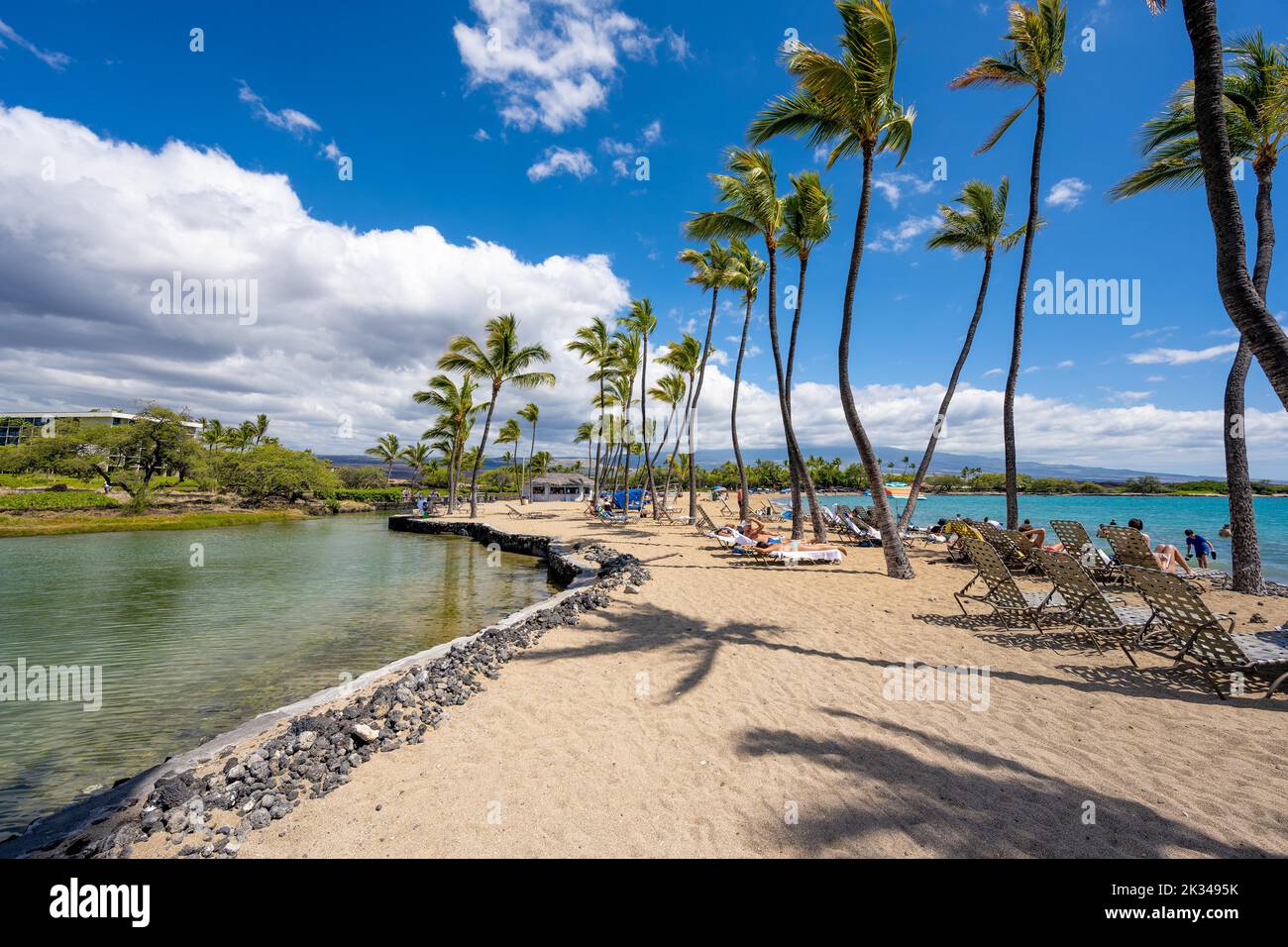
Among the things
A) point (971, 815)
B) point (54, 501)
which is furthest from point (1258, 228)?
point (54, 501)

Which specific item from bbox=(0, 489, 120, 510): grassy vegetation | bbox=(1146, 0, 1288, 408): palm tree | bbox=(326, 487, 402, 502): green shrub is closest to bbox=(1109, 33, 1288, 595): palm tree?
bbox=(1146, 0, 1288, 408): palm tree

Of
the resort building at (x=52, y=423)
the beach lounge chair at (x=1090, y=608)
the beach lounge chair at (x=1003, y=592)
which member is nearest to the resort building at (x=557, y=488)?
the resort building at (x=52, y=423)

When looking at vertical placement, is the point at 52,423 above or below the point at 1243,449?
above

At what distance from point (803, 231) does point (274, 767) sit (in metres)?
16.7

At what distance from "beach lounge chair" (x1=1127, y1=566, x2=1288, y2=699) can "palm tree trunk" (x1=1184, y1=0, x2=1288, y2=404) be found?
6.89 feet

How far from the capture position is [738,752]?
12.1ft

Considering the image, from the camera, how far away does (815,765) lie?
3484 mm

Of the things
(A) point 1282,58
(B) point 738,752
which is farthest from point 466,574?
(A) point 1282,58

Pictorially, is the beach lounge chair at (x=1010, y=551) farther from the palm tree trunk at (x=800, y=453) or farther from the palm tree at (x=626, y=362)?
the palm tree at (x=626, y=362)

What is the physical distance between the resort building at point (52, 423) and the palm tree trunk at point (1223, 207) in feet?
168

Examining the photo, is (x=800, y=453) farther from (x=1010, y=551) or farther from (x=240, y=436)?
(x=240, y=436)

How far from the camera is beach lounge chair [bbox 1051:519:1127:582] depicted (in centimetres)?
870
